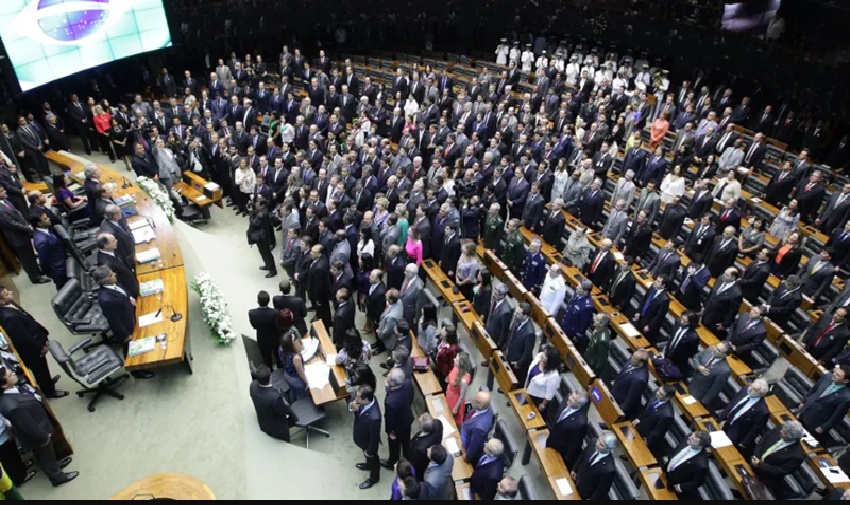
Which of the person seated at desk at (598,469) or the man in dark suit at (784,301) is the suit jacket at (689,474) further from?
the man in dark suit at (784,301)

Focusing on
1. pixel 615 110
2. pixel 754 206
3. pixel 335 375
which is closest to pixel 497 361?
pixel 335 375

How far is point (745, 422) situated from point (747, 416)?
0.30ft

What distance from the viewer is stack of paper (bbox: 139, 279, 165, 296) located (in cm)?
756

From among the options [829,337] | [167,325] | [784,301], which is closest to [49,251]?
[167,325]

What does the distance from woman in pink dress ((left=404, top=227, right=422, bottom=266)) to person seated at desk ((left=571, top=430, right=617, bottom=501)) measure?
4140 mm

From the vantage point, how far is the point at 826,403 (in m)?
6.52

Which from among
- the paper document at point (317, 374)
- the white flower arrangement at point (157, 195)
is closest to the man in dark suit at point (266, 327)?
the paper document at point (317, 374)

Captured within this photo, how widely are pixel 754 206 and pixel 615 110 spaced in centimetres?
497

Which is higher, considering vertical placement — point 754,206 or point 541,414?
point 754,206

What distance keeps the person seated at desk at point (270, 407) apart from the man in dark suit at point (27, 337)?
8.06ft

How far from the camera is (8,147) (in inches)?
429

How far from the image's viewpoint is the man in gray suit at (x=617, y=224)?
31.5 feet

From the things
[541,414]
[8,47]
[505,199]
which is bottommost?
[541,414]

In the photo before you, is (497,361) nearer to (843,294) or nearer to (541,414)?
(541,414)
